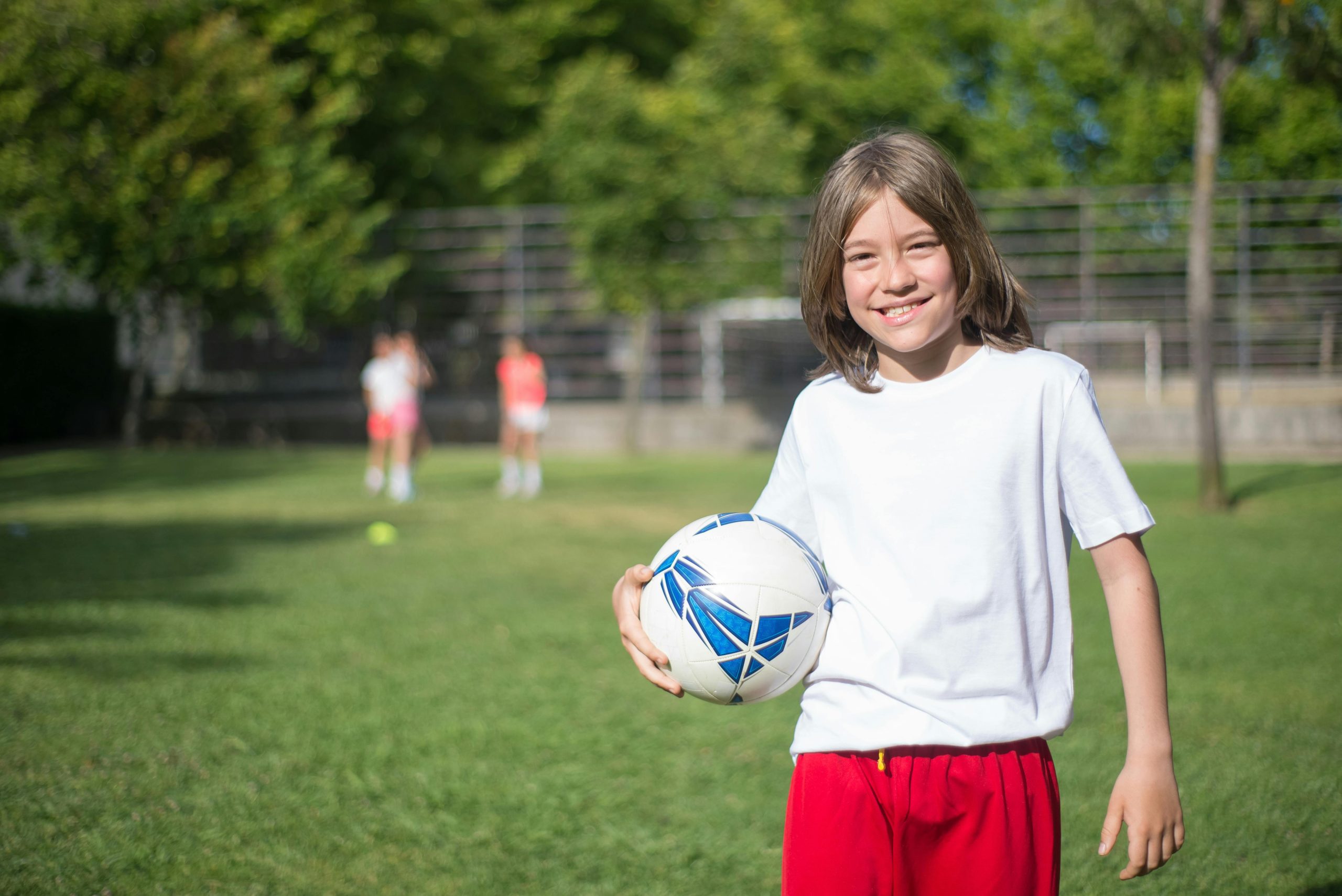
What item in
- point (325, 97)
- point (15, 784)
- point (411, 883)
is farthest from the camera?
point (325, 97)

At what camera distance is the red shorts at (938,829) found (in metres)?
2.08

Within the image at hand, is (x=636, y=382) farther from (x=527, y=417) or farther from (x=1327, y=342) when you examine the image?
(x=1327, y=342)

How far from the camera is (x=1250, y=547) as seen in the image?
407 inches

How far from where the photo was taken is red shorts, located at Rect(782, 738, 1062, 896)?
208 cm

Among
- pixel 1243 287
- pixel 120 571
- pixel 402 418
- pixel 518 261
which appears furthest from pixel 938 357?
pixel 518 261

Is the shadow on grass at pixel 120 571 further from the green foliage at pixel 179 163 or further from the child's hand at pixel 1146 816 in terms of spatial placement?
the green foliage at pixel 179 163

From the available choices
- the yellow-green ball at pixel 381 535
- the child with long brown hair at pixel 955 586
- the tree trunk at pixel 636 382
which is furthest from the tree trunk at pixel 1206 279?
the tree trunk at pixel 636 382

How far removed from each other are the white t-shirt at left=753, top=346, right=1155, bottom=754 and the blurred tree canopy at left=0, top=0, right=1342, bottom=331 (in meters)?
11.9

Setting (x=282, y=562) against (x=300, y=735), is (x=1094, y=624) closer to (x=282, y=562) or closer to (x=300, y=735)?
(x=300, y=735)

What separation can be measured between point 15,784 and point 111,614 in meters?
3.39

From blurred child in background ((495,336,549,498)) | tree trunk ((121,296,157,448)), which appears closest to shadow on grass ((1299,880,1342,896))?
blurred child in background ((495,336,549,498))

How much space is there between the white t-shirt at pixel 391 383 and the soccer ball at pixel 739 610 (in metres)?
14.1

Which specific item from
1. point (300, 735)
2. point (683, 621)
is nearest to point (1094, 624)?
point (300, 735)

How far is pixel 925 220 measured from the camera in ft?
7.24
